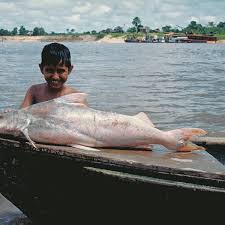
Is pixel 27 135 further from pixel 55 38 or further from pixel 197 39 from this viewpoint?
pixel 55 38

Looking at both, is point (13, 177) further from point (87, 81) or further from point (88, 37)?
point (88, 37)

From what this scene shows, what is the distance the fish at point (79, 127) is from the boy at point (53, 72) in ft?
0.78

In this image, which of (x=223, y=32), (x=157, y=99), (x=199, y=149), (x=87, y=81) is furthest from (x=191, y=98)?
(x=223, y=32)

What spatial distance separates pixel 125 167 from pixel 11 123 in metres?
0.98

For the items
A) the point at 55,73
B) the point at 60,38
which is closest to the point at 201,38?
the point at 60,38

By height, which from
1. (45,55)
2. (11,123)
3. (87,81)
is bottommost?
(87,81)

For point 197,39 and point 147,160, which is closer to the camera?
point 147,160

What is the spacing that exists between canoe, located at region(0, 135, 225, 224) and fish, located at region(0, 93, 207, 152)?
0.09 metres

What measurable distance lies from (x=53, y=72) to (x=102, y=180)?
1256 mm

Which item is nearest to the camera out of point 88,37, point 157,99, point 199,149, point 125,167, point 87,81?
point 125,167

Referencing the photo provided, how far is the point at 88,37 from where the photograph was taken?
184 metres

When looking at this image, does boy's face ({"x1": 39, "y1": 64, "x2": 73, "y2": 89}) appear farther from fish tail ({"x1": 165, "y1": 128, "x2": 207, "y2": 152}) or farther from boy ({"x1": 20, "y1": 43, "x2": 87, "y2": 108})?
fish tail ({"x1": 165, "y1": 128, "x2": 207, "y2": 152})

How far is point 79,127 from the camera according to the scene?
4047mm

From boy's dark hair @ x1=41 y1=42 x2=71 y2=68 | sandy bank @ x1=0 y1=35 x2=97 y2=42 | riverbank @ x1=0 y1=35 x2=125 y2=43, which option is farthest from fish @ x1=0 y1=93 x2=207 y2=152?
sandy bank @ x1=0 y1=35 x2=97 y2=42
